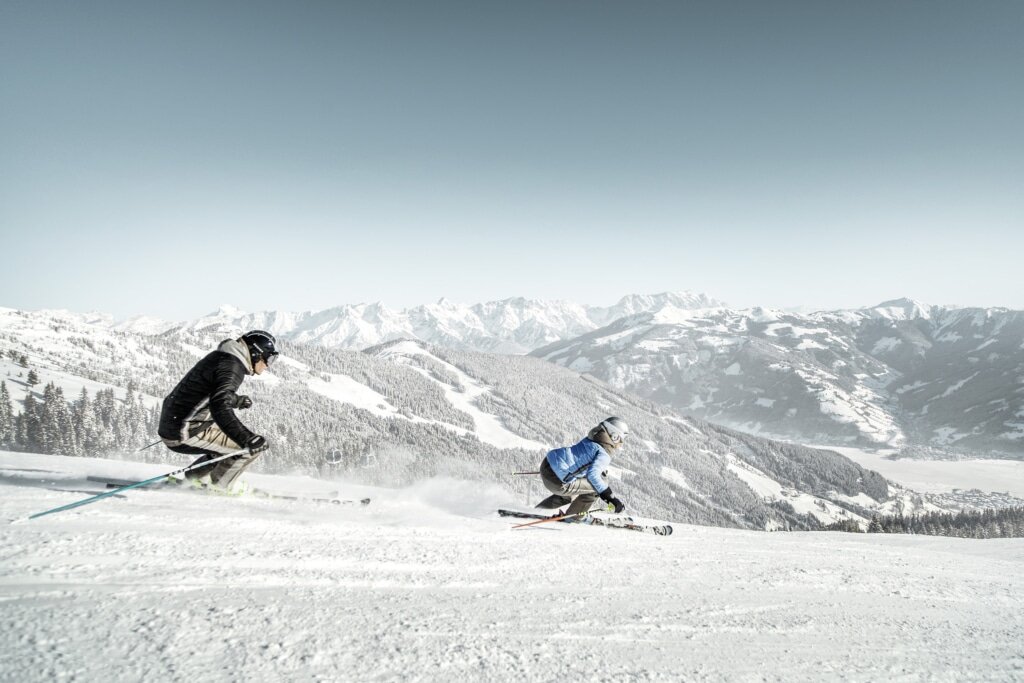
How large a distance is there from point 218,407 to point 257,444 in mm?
892

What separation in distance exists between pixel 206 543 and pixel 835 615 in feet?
24.1

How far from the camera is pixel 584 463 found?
35.1ft

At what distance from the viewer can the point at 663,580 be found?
21.6 feet

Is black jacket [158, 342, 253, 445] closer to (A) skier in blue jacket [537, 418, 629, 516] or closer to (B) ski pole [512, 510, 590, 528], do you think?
(B) ski pole [512, 510, 590, 528]

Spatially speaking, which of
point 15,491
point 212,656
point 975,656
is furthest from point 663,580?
point 15,491

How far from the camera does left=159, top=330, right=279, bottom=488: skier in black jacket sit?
7.33 m

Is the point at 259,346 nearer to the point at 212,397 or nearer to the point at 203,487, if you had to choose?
the point at 212,397

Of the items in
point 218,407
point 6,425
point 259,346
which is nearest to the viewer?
point 218,407

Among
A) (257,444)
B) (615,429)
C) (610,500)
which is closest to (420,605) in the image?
(257,444)

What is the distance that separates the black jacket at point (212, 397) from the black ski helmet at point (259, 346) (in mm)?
372

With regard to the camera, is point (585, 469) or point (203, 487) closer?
point (203, 487)

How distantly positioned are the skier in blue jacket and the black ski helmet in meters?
5.96

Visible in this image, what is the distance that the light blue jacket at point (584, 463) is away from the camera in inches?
417

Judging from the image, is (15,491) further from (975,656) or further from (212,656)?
(975,656)
